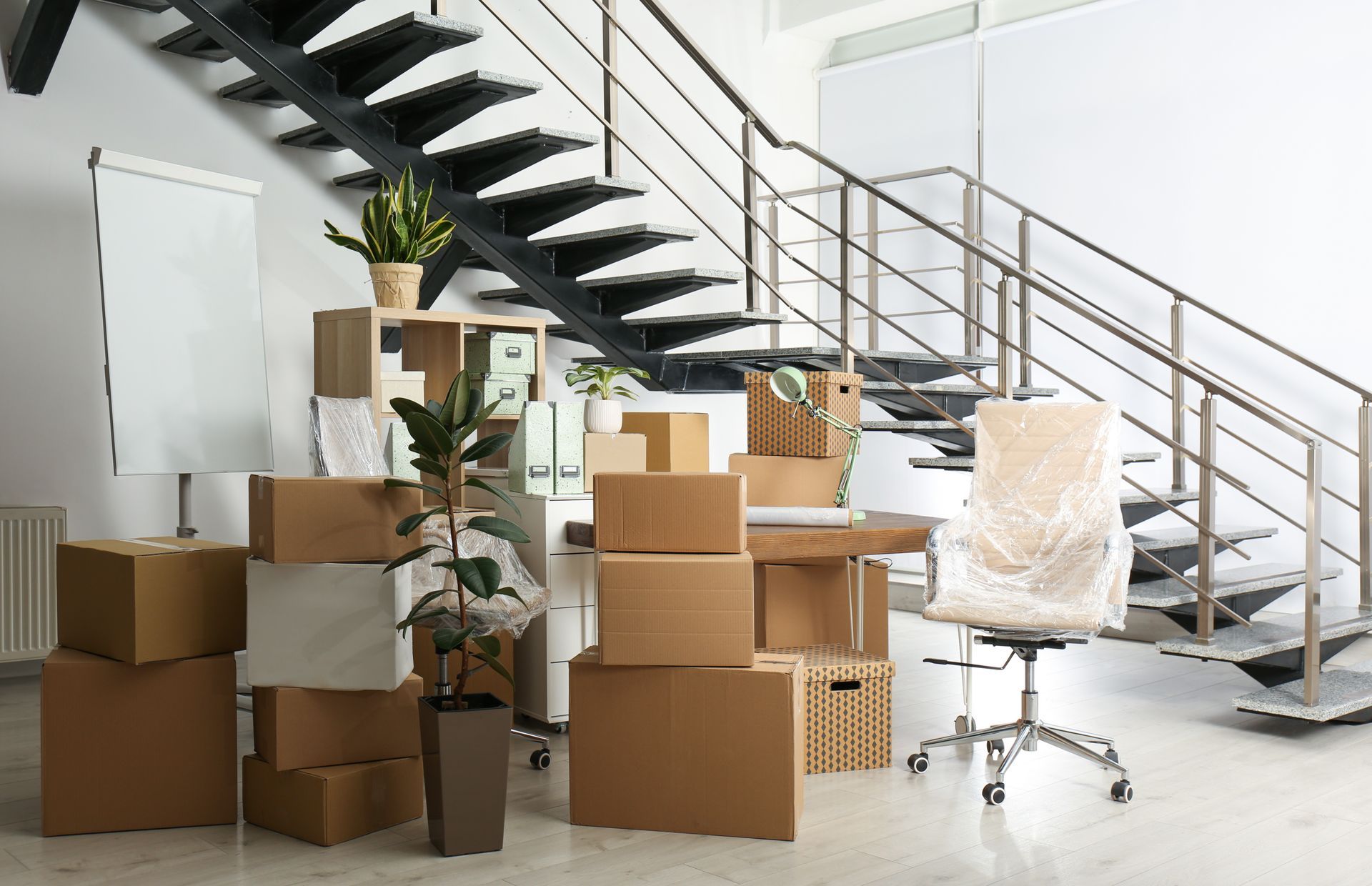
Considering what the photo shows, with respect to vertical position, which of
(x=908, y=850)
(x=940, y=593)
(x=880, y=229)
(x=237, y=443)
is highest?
(x=880, y=229)

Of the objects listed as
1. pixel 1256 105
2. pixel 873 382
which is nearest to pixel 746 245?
pixel 873 382

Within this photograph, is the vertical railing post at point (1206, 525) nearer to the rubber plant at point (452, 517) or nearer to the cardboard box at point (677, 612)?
the cardboard box at point (677, 612)

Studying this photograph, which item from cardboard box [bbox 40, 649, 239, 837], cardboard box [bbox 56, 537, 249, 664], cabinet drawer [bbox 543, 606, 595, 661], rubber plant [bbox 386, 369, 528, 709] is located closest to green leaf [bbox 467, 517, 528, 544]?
rubber plant [bbox 386, 369, 528, 709]

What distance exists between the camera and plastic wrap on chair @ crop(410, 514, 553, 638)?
288 cm

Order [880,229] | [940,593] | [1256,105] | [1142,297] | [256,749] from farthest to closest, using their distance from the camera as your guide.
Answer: [880,229] → [1142,297] → [1256,105] → [940,593] → [256,749]

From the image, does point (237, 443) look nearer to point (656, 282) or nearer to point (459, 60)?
point (656, 282)

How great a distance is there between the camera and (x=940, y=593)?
3.22 m

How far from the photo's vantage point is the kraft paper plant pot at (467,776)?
2.50 m

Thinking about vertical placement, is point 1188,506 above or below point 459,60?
below

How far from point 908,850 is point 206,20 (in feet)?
9.72

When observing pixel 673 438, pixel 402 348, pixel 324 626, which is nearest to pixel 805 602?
pixel 673 438

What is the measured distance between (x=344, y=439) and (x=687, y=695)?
1281 mm

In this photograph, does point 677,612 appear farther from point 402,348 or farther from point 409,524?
point 402,348

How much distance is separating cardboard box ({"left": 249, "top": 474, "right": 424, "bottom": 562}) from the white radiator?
1.73m
